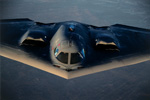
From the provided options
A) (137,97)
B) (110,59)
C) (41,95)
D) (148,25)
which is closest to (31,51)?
(41,95)

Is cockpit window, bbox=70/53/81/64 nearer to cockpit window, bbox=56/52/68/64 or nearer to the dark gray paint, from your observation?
cockpit window, bbox=56/52/68/64

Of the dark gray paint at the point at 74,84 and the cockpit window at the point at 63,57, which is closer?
the cockpit window at the point at 63,57

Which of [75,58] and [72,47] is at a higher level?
[72,47]

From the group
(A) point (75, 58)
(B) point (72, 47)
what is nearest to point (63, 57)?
(A) point (75, 58)

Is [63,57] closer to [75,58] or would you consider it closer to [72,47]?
[75,58]

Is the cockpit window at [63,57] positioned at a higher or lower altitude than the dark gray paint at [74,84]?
higher

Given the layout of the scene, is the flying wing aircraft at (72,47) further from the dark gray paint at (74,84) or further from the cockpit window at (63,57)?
the dark gray paint at (74,84)

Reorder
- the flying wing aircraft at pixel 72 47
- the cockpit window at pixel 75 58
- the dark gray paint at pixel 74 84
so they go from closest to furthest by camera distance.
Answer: the cockpit window at pixel 75 58 → the flying wing aircraft at pixel 72 47 → the dark gray paint at pixel 74 84

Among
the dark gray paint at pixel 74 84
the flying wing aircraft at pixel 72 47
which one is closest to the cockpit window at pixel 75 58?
the flying wing aircraft at pixel 72 47

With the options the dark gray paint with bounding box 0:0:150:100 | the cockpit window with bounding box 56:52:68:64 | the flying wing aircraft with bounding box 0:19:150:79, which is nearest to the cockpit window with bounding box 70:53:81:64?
the flying wing aircraft with bounding box 0:19:150:79
